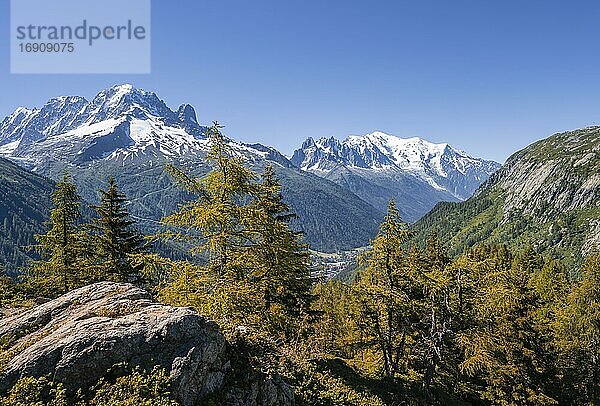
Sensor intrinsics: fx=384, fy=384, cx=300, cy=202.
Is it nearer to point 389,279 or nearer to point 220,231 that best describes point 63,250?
point 220,231

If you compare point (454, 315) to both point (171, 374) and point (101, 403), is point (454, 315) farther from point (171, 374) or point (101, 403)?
point (101, 403)

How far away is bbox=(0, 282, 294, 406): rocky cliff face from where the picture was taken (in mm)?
10258

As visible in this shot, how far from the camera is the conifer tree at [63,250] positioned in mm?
28547

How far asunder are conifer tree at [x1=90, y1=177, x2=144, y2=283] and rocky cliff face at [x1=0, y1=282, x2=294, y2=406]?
1533 cm

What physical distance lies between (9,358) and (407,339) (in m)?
27.0

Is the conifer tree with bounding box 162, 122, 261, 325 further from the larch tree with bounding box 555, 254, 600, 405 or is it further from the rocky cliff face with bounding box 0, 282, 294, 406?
the larch tree with bounding box 555, 254, 600, 405

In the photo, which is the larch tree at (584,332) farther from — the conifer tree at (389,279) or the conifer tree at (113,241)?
the conifer tree at (113,241)

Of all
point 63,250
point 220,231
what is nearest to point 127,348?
point 220,231

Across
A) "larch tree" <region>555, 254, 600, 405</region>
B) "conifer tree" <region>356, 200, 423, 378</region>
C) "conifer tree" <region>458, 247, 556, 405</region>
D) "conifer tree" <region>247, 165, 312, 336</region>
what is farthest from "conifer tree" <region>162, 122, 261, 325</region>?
"larch tree" <region>555, 254, 600, 405</region>

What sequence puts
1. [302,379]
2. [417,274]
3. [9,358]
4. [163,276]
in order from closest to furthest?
[9,358], [302,379], [163,276], [417,274]

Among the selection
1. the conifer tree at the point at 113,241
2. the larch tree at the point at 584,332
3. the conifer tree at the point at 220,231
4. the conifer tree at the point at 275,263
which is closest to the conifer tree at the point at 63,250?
the conifer tree at the point at 113,241

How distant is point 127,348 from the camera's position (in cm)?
1082

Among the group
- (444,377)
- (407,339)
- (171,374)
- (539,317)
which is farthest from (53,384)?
(539,317)

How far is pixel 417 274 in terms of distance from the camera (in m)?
24.8
